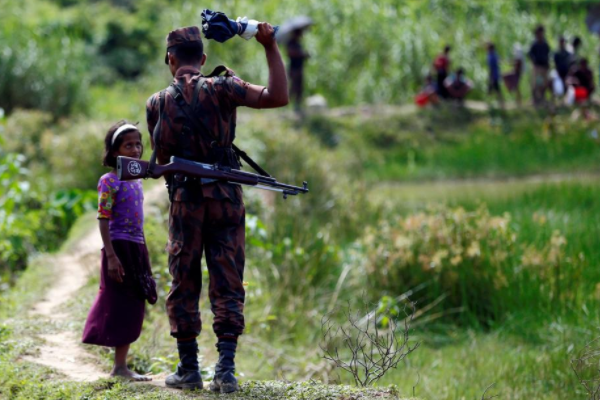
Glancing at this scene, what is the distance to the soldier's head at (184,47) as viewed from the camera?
5.08m

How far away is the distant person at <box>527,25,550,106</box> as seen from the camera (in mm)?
19562

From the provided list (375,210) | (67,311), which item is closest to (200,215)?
(67,311)

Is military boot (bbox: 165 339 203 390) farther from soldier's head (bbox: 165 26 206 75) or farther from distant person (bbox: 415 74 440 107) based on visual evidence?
distant person (bbox: 415 74 440 107)

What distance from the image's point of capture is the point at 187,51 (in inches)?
201

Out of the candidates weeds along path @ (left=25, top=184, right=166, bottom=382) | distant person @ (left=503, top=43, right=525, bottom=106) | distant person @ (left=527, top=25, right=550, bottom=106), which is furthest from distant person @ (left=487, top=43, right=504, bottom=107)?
weeds along path @ (left=25, top=184, right=166, bottom=382)

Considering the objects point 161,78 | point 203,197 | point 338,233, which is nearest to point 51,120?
point 161,78

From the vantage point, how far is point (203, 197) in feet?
16.2

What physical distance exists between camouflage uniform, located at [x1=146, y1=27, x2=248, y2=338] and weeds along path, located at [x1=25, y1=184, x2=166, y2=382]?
80 centimetres

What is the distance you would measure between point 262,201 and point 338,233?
4.52 feet

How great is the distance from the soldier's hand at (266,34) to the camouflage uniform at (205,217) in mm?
239

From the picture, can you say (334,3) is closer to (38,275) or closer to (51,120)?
(51,120)

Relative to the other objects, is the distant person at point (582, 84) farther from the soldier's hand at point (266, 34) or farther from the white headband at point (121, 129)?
the soldier's hand at point (266, 34)

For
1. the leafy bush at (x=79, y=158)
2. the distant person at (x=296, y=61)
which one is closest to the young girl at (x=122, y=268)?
the leafy bush at (x=79, y=158)

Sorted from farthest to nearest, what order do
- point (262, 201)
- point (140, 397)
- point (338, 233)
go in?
point (338, 233), point (262, 201), point (140, 397)
